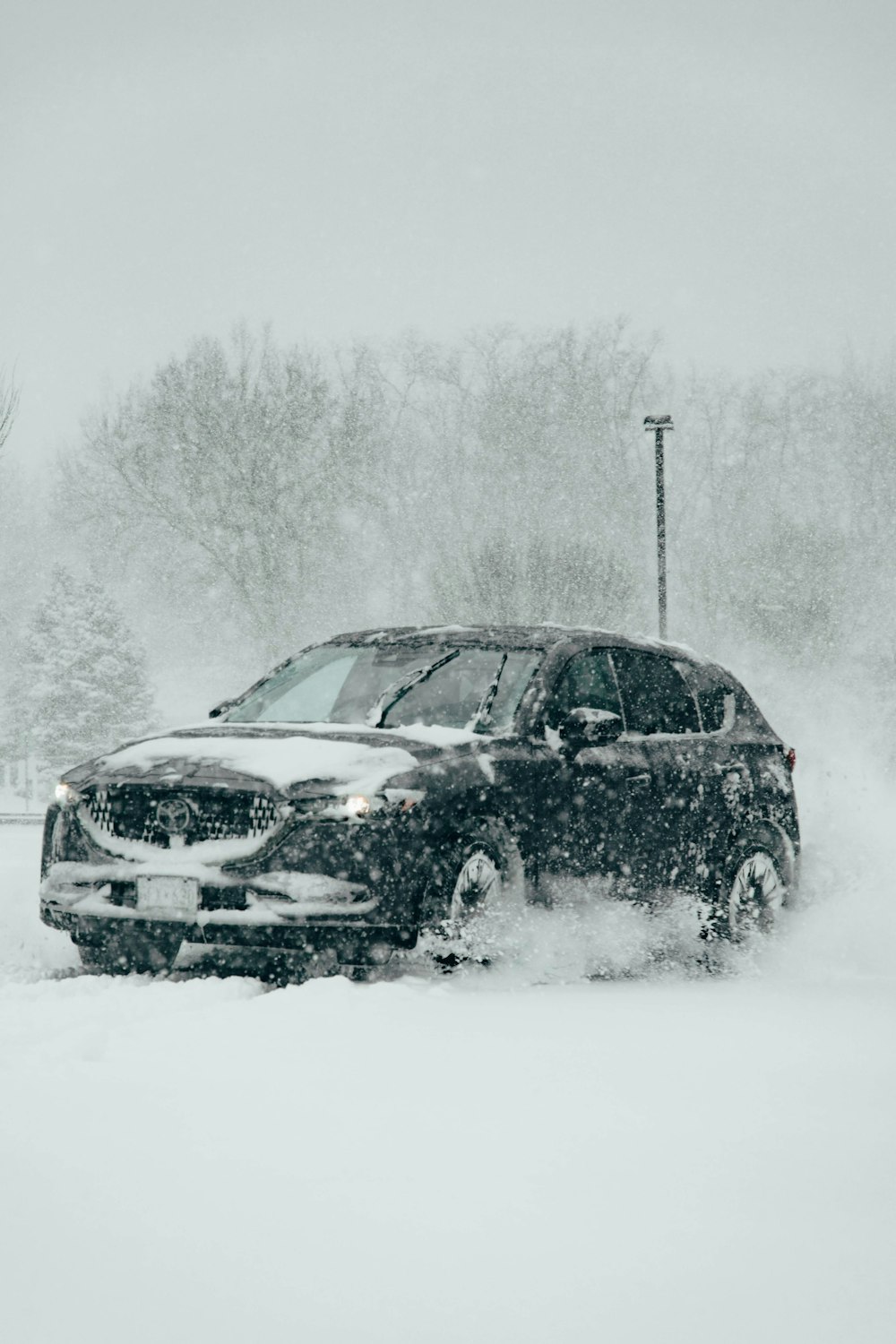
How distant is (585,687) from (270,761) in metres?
1.98

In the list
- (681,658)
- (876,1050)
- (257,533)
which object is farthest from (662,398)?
(876,1050)

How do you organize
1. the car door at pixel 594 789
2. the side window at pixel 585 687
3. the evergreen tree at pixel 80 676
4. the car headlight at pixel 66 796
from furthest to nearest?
1. the evergreen tree at pixel 80 676
2. the side window at pixel 585 687
3. the car door at pixel 594 789
4. the car headlight at pixel 66 796

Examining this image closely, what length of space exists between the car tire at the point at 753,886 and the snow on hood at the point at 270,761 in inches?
96.7

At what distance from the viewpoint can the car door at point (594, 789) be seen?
770 cm

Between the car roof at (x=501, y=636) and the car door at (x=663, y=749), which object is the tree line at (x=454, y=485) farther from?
the car roof at (x=501, y=636)

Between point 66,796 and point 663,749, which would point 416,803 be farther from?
point 663,749

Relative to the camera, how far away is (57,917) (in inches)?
289

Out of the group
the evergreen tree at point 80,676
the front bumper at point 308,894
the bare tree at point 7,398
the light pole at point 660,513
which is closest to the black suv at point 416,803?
the front bumper at point 308,894

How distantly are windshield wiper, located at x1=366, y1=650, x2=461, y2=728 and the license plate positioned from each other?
1334 millimetres

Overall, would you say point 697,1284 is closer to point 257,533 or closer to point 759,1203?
point 759,1203

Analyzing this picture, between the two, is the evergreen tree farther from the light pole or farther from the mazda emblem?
the mazda emblem

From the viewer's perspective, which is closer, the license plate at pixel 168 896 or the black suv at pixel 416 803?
the black suv at pixel 416 803

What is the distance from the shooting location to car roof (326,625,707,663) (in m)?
8.27

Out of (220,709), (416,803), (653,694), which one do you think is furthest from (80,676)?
(416,803)
